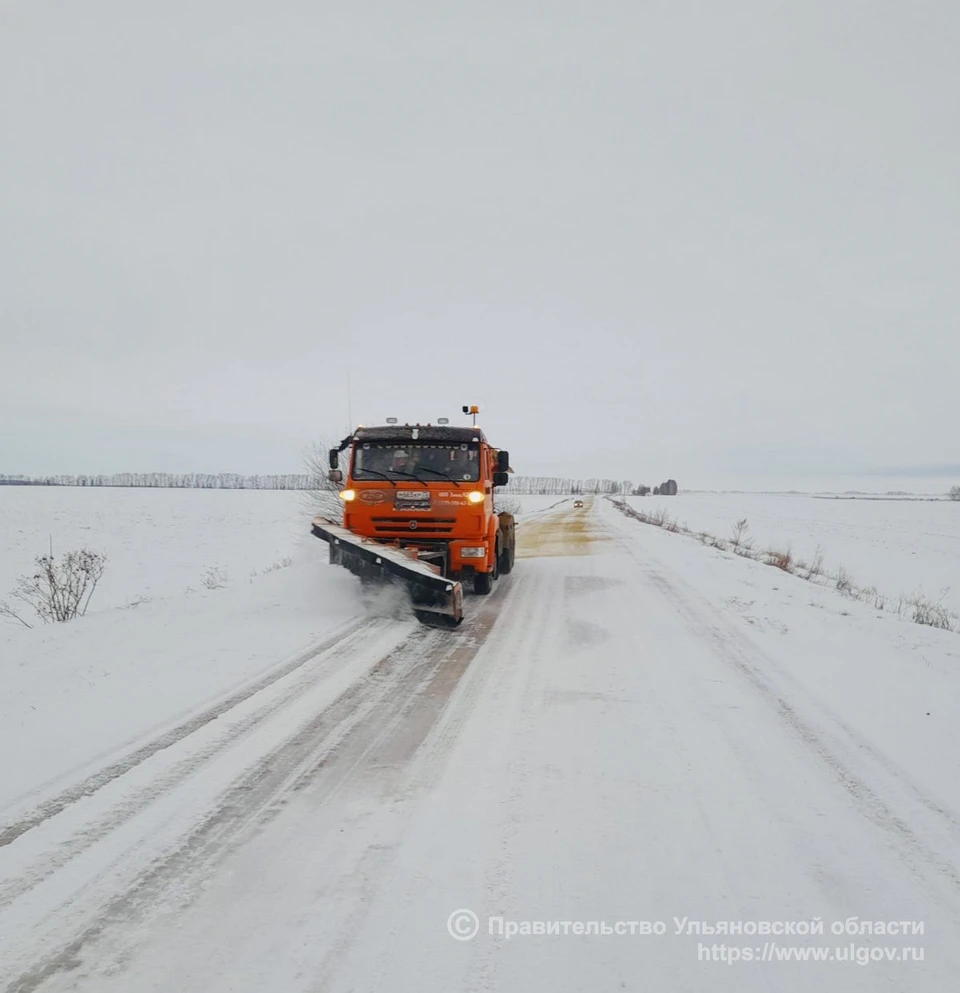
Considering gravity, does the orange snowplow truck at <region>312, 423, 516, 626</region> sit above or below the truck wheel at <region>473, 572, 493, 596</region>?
above

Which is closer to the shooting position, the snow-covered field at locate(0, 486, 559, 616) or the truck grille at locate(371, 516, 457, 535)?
the truck grille at locate(371, 516, 457, 535)

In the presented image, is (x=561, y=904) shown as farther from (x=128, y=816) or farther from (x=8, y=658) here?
(x=8, y=658)

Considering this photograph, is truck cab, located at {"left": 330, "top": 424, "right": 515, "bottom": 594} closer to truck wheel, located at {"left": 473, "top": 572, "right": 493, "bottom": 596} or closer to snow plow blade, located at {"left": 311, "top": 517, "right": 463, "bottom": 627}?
truck wheel, located at {"left": 473, "top": 572, "right": 493, "bottom": 596}

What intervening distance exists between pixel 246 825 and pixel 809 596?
9.98m

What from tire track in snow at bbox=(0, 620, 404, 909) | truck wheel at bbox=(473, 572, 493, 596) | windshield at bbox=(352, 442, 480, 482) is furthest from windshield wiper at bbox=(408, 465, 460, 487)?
tire track in snow at bbox=(0, 620, 404, 909)

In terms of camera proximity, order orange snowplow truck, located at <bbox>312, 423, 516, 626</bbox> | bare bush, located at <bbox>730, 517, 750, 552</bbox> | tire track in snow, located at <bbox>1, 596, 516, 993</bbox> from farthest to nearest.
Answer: bare bush, located at <bbox>730, 517, 750, 552</bbox> < orange snowplow truck, located at <bbox>312, 423, 516, 626</bbox> < tire track in snow, located at <bbox>1, 596, 516, 993</bbox>

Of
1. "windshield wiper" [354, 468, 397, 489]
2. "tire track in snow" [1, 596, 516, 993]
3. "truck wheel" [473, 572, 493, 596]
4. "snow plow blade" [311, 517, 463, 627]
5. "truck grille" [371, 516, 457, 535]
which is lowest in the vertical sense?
"tire track in snow" [1, 596, 516, 993]

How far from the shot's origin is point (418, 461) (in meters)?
9.23

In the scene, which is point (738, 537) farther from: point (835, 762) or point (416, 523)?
point (835, 762)

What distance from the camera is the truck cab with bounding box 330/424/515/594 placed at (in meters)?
8.92

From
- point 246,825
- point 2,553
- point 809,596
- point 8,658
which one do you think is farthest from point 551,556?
point 2,553

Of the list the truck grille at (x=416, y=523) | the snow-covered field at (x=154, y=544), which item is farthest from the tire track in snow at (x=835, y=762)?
the snow-covered field at (x=154, y=544)

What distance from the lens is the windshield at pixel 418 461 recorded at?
914 cm

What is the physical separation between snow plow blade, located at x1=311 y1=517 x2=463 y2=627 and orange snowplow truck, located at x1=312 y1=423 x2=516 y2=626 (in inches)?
2.0
